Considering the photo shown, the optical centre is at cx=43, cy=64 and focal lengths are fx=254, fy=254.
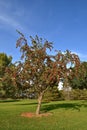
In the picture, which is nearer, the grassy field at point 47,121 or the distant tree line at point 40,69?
the grassy field at point 47,121

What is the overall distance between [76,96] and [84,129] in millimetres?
35270

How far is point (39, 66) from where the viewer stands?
22.5 meters

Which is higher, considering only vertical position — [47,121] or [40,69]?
[40,69]

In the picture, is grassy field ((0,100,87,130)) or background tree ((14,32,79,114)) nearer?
grassy field ((0,100,87,130))

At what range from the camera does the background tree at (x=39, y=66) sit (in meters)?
22.3

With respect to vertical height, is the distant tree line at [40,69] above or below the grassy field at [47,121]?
above

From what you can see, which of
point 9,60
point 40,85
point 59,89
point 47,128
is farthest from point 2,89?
point 47,128

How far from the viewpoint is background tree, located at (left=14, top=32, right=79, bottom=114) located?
22.3m

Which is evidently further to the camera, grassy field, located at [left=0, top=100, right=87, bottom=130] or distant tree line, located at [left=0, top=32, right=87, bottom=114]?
distant tree line, located at [left=0, top=32, right=87, bottom=114]

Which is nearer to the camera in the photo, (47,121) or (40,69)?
(47,121)

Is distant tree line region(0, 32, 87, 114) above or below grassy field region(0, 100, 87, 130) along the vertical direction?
above

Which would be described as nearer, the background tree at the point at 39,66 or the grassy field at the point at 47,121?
the grassy field at the point at 47,121

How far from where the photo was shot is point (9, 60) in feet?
176

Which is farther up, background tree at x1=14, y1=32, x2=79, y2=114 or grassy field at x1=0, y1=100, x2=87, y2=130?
background tree at x1=14, y1=32, x2=79, y2=114
